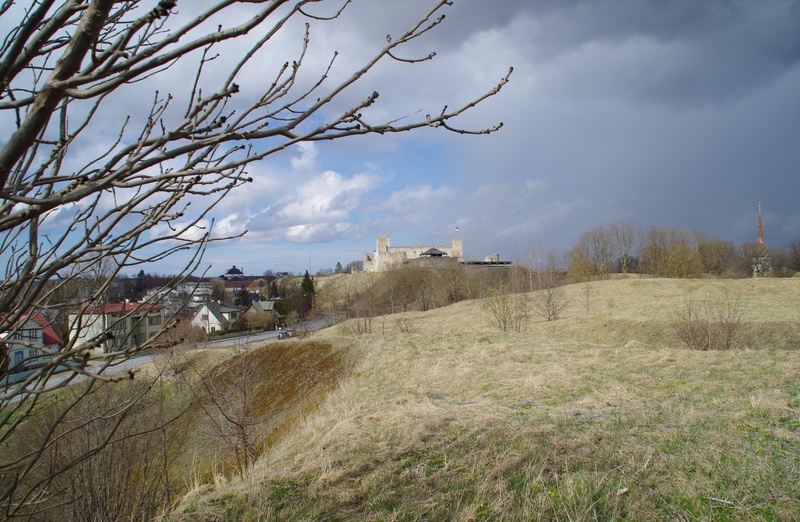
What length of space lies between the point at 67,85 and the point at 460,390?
7394 millimetres

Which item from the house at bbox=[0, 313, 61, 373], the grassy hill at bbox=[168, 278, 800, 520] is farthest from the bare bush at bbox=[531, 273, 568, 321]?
the house at bbox=[0, 313, 61, 373]

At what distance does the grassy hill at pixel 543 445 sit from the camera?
342 cm

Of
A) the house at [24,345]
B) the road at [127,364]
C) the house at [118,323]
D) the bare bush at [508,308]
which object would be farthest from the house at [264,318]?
the house at [24,345]

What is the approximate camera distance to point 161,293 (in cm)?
209

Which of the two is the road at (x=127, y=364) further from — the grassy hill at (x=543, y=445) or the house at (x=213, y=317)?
the house at (x=213, y=317)

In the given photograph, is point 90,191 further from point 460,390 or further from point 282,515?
point 460,390

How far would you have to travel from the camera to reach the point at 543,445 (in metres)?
4.47

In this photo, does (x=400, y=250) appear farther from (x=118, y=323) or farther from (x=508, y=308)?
(x=118, y=323)

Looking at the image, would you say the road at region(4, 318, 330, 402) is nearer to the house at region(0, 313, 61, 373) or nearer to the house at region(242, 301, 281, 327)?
the house at region(0, 313, 61, 373)

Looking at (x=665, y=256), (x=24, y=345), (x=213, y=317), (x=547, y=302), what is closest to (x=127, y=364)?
(x=547, y=302)

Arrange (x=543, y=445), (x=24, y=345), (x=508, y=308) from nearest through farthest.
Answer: (x=24, y=345)
(x=543, y=445)
(x=508, y=308)

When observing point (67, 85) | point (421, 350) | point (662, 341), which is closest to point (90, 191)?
point (67, 85)

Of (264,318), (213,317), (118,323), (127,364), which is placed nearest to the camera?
(118,323)

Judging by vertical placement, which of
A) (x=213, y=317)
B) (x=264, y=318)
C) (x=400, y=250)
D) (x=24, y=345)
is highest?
(x=400, y=250)
